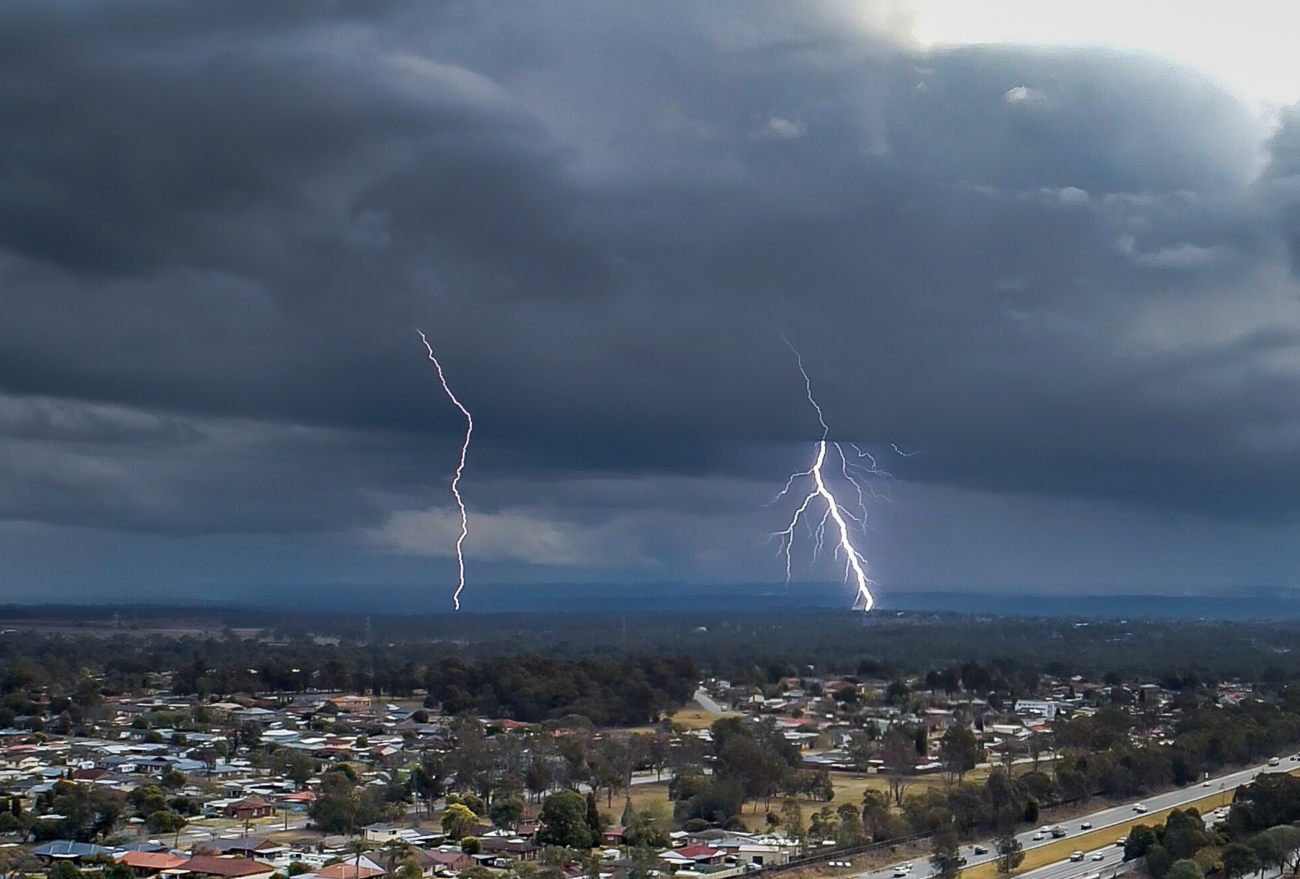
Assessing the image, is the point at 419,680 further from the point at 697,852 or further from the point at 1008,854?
the point at 1008,854

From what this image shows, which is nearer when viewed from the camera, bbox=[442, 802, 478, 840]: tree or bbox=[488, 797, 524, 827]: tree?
bbox=[442, 802, 478, 840]: tree

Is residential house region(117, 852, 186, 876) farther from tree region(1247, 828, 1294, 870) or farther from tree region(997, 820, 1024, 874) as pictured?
tree region(1247, 828, 1294, 870)

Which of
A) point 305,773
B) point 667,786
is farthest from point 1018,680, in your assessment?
point 305,773

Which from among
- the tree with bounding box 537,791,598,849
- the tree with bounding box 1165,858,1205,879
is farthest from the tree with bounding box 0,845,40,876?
the tree with bounding box 1165,858,1205,879

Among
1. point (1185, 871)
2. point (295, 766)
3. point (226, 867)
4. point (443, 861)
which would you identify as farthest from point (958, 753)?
point (226, 867)

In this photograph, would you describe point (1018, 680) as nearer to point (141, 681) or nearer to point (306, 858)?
point (141, 681)

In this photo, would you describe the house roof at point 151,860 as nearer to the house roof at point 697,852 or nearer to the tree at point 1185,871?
the house roof at point 697,852

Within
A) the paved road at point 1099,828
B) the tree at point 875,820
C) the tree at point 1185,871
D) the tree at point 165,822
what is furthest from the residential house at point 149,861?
A: the tree at point 1185,871
